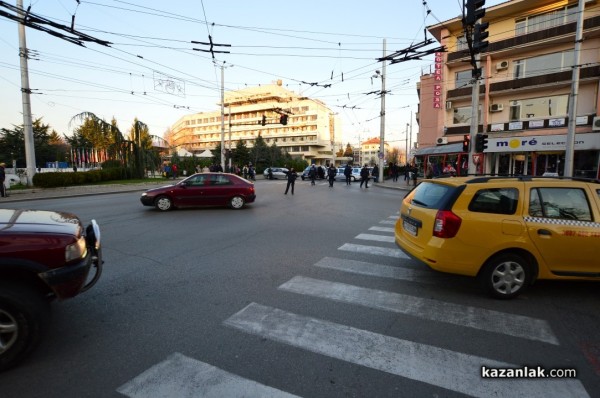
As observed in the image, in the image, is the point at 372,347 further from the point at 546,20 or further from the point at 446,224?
the point at 546,20

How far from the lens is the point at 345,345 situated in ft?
10.4

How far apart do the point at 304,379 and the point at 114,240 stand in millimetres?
6244

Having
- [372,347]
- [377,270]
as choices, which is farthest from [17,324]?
[377,270]

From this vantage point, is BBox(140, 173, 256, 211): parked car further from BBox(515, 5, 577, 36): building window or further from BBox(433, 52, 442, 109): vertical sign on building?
BBox(515, 5, 577, 36): building window

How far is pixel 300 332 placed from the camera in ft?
11.2

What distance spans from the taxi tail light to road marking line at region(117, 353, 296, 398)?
9.16 ft

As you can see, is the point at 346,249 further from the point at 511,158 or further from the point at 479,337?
the point at 511,158

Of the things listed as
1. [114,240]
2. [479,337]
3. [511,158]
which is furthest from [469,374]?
[511,158]

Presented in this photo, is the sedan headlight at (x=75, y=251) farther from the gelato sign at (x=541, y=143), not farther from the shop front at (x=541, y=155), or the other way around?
the gelato sign at (x=541, y=143)

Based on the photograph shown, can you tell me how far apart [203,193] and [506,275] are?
33.6ft

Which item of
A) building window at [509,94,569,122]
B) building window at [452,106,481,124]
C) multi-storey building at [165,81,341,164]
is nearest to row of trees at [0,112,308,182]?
building window at [452,106,481,124]

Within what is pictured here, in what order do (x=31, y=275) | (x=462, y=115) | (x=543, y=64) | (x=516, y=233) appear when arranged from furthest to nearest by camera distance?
(x=462, y=115)
(x=543, y=64)
(x=516, y=233)
(x=31, y=275)

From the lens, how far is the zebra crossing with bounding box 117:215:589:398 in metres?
2.57

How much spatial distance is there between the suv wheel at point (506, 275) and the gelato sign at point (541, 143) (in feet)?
75.8
